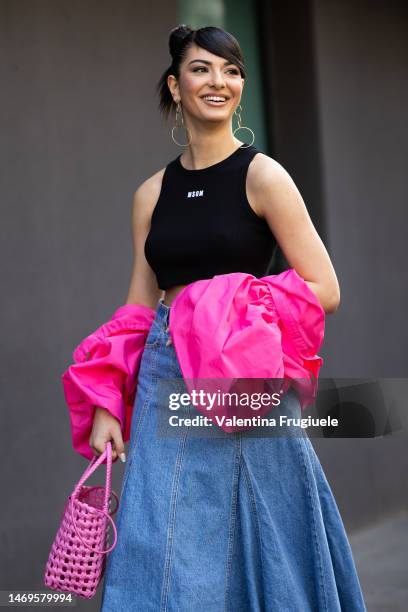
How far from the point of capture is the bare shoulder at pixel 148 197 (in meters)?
2.83

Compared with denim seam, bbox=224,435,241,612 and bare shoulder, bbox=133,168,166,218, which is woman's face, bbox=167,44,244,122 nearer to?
bare shoulder, bbox=133,168,166,218

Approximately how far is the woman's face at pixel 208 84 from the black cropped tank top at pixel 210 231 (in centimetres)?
14

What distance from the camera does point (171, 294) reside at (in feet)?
8.73

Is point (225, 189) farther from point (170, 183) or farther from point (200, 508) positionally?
point (200, 508)

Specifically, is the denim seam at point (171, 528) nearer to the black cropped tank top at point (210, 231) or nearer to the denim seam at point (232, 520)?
the denim seam at point (232, 520)

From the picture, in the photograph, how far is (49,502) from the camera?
3.81m

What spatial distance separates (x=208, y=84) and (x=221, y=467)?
1093mm

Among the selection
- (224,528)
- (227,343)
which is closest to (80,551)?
(224,528)

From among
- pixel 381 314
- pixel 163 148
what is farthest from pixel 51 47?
pixel 381 314

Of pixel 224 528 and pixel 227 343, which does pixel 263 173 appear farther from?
pixel 224 528

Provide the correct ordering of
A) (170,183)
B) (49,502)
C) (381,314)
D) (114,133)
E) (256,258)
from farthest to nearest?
(381,314), (114,133), (49,502), (170,183), (256,258)

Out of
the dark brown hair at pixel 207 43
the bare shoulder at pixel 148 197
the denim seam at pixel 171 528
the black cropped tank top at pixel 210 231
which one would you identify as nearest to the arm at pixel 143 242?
the bare shoulder at pixel 148 197

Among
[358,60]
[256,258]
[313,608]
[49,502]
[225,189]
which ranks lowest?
[313,608]

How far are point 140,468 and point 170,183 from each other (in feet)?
2.89
